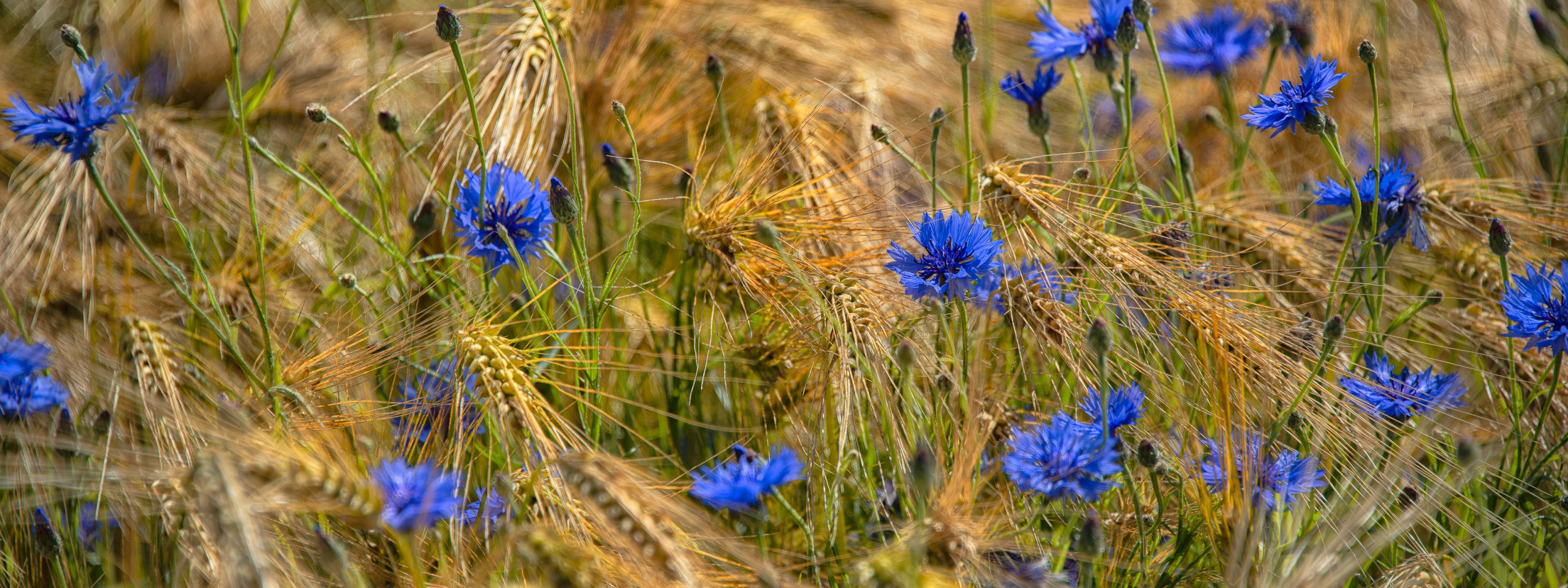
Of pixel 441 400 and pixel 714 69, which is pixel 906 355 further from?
pixel 714 69

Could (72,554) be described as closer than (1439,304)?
Yes

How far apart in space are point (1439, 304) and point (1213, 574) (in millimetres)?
945

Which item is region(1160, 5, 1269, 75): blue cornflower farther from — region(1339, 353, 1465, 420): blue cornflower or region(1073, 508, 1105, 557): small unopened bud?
region(1073, 508, 1105, 557): small unopened bud

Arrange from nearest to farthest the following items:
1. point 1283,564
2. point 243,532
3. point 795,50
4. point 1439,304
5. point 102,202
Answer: point 243,532, point 1283,564, point 1439,304, point 102,202, point 795,50

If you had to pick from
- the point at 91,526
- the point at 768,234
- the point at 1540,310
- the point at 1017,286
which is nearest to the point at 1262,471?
the point at 1017,286

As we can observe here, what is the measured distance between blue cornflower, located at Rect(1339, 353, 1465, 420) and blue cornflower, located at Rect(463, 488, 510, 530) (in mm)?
1126

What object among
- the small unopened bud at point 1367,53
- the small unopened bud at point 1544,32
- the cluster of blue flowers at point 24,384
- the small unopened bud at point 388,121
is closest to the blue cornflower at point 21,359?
the cluster of blue flowers at point 24,384

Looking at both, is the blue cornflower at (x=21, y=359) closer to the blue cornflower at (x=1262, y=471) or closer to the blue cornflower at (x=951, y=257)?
the blue cornflower at (x=951, y=257)

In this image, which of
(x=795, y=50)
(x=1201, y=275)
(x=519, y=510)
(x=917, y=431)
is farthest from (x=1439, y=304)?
(x=519, y=510)

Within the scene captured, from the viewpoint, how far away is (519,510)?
138 centimetres

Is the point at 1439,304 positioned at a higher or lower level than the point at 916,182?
lower

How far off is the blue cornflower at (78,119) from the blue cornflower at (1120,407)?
1.37 metres

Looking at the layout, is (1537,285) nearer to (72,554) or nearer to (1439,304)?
(1439,304)

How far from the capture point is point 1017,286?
1418 millimetres
